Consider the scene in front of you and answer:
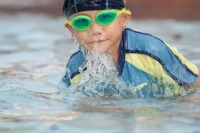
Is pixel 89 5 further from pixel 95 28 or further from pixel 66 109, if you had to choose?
pixel 66 109

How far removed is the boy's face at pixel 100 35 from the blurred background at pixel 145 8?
6431 millimetres

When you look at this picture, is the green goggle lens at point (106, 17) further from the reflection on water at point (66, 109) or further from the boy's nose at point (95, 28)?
the reflection on water at point (66, 109)

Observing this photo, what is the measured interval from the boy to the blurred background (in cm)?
625

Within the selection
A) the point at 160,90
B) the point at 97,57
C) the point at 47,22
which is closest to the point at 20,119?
the point at 97,57

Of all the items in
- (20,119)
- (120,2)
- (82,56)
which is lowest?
(20,119)

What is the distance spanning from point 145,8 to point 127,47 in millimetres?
7294

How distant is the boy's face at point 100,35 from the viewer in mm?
3805

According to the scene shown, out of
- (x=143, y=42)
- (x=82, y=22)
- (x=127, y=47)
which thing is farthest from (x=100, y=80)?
(x=82, y=22)

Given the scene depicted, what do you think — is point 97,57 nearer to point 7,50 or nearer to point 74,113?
point 74,113

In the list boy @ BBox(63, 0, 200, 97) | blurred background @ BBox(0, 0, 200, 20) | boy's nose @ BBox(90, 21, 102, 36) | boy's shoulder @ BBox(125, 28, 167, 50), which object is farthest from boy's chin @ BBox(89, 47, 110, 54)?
blurred background @ BBox(0, 0, 200, 20)

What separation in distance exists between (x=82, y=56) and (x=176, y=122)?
4.20ft

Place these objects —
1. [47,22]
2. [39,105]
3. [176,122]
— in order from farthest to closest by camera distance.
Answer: [47,22] < [39,105] < [176,122]

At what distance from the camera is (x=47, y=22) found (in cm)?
1063

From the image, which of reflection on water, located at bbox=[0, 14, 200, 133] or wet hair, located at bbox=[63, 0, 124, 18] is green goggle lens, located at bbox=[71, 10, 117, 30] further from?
reflection on water, located at bbox=[0, 14, 200, 133]
